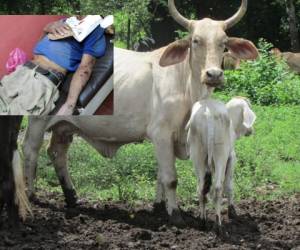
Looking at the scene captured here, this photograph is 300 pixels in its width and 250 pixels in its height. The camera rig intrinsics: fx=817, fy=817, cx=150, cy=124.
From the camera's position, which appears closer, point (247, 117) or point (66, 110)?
point (66, 110)

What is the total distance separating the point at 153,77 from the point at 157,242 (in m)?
1.73

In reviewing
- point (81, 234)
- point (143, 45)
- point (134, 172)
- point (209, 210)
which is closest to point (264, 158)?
point (134, 172)

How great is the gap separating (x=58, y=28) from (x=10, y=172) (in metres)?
1.23

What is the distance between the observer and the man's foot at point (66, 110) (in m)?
6.04

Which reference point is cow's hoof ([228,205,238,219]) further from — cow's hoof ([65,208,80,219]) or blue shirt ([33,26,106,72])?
blue shirt ([33,26,106,72])

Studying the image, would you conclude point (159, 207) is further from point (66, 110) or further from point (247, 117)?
point (66, 110)

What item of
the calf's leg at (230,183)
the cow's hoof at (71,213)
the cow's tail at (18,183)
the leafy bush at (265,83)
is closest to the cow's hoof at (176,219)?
the calf's leg at (230,183)

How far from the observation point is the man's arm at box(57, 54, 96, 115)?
237 inches

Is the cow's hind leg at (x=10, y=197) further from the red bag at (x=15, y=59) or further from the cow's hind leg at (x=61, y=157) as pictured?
the cow's hind leg at (x=61, y=157)

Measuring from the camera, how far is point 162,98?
23.7 feet

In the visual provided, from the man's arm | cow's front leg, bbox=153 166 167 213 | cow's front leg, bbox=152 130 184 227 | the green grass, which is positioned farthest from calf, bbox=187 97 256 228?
the green grass

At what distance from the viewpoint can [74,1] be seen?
2456 centimetres

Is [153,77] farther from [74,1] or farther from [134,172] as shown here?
[74,1]

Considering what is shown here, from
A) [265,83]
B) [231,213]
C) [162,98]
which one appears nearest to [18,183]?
[162,98]
